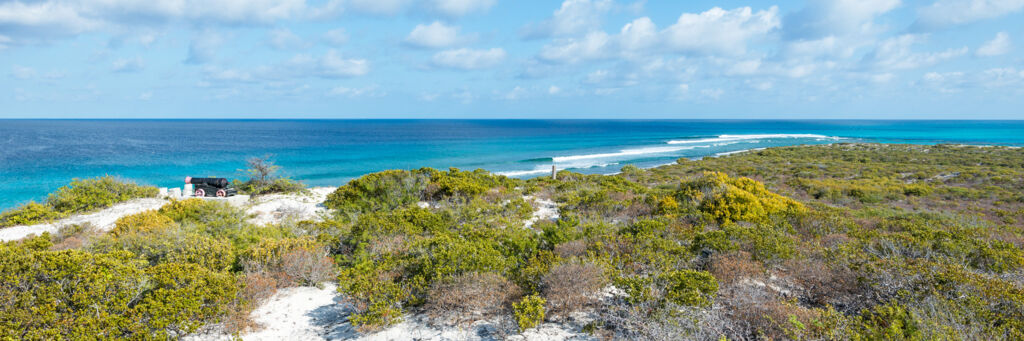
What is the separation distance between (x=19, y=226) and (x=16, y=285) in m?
10.9

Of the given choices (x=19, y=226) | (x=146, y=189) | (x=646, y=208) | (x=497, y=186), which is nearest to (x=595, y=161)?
(x=497, y=186)

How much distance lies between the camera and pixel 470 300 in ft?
17.5

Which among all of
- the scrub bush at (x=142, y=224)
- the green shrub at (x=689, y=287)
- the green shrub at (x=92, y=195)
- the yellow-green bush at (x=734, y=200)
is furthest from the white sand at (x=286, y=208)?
the yellow-green bush at (x=734, y=200)

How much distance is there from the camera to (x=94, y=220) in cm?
1237

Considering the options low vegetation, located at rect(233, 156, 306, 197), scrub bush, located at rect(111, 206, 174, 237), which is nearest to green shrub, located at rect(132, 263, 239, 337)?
scrub bush, located at rect(111, 206, 174, 237)

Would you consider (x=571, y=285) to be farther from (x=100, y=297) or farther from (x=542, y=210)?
(x=542, y=210)

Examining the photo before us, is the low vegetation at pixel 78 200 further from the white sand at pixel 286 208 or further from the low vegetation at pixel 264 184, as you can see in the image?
the white sand at pixel 286 208

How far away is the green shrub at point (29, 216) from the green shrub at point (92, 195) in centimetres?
60

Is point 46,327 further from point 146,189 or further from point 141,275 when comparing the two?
point 146,189

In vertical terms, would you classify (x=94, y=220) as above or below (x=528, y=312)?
below

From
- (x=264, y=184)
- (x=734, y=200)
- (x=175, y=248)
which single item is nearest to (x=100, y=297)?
(x=175, y=248)

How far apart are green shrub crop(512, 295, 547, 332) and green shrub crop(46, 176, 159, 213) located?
52.9 feet

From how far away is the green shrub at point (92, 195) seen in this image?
13.2 m

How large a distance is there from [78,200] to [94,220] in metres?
1.84
